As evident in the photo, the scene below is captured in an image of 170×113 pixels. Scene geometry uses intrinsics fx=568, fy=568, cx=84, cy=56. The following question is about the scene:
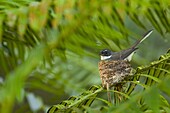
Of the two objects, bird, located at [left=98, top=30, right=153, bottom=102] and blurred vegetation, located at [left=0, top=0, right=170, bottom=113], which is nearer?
blurred vegetation, located at [left=0, top=0, right=170, bottom=113]

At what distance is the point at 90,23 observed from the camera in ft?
4.76

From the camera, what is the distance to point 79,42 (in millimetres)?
1537

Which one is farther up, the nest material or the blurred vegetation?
the blurred vegetation

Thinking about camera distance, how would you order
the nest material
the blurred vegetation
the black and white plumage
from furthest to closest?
the black and white plumage → the nest material → the blurred vegetation

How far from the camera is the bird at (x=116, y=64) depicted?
1506 millimetres

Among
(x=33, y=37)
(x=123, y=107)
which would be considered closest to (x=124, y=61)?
(x=33, y=37)

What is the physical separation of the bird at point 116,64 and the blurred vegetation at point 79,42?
1.4 inches

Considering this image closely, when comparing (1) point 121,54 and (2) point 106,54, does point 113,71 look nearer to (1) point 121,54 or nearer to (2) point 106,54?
(1) point 121,54

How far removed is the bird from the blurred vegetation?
0.11 feet

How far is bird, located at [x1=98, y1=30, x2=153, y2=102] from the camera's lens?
151cm

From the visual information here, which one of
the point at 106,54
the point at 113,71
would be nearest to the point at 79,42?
the point at 113,71

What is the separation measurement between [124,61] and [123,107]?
109 centimetres

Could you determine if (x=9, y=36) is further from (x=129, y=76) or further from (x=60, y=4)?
(x=60, y=4)

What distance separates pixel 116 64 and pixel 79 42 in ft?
0.79
